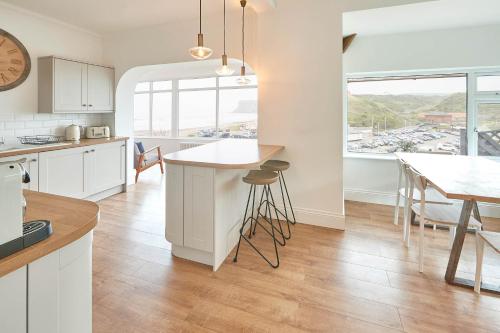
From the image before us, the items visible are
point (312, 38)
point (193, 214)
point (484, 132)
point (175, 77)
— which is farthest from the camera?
point (175, 77)

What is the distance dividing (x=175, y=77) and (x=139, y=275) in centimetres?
614

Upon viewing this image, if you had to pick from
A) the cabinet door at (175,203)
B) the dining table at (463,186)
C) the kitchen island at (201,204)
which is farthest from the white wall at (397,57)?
the cabinet door at (175,203)

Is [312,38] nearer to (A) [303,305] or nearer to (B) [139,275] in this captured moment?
(A) [303,305]

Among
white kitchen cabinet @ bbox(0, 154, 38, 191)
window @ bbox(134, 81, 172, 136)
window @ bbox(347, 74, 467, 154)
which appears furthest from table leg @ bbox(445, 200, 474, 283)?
window @ bbox(134, 81, 172, 136)

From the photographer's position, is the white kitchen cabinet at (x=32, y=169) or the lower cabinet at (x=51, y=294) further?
the white kitchen cabinet at (x=32, y=169)

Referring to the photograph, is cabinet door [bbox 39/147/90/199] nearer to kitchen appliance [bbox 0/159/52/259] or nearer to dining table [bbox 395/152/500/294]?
kitchen appliance [bbox 0/159/52/259]

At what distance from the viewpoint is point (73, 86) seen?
3805 millimetres

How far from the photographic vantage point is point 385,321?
65.6 inches

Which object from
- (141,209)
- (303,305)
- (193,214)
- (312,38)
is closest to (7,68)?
(141,209)

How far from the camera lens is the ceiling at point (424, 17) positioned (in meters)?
2.79

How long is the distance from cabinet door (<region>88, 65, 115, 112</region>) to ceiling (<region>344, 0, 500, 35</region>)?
3704 mm

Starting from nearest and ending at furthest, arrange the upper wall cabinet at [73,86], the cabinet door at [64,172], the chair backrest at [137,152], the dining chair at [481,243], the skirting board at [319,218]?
the dining chair at [481,243] → the skirting board at [319,218] → the cabinet door at [64,172] → the upper wall cabinet at [73,86] → the chair backrest at [137,152]

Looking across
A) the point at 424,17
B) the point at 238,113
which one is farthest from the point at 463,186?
the point at 238,113

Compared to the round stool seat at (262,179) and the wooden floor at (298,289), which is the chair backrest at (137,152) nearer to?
the wooden floor at (298,289)
